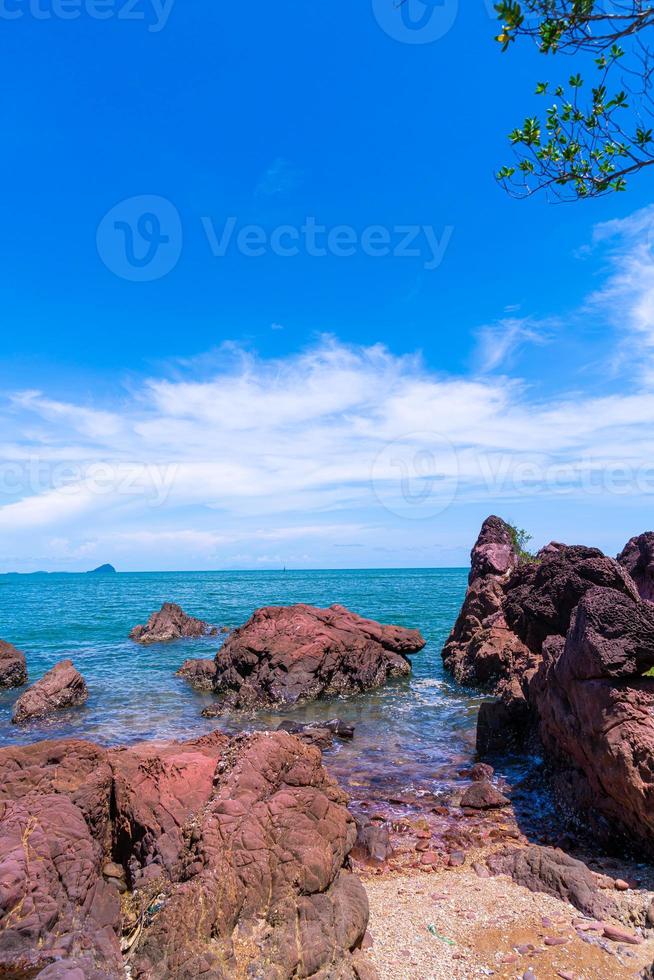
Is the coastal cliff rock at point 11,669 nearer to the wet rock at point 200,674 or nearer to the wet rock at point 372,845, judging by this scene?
the wet rock at point 200,674

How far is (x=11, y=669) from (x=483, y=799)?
2178 centimetres

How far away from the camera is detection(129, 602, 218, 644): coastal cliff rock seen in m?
39.6

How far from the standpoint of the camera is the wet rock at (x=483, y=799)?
11.1 metres

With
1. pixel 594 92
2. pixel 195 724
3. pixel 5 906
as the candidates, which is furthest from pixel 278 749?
pixel 195 724

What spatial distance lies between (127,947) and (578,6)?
36.0ft

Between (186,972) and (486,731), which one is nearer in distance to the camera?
(186,972)

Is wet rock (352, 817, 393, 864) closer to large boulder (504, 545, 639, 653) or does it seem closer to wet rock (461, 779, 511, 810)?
wet rock (461, 779, 511, 810)

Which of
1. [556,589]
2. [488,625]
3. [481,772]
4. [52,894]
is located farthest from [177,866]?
[488,625]

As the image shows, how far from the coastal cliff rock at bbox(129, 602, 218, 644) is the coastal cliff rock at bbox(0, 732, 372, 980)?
31877mm

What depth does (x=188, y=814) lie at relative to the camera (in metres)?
8.17

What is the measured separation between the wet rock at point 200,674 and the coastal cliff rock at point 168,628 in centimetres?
1371

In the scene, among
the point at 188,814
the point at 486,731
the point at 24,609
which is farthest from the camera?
the point at 24,609

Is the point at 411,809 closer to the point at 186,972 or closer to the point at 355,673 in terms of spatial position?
the point at 186,972

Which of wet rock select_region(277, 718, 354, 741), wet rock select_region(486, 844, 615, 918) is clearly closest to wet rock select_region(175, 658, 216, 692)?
wet rock select_region(277, 718, 354, 741)
